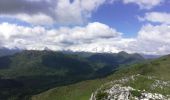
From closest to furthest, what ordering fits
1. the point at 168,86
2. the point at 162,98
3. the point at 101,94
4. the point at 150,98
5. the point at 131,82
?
the point at 150,98 → the point at 162,98 → the point at 101,94 → the point at 168,86 → the point at 131,82

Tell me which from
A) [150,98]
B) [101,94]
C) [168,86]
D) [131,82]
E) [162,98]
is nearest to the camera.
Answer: [150,98]

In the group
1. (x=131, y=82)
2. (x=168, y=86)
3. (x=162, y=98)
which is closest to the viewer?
(x=162, y=98)

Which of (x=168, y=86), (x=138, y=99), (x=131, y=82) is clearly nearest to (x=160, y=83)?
(x=168, y=86)

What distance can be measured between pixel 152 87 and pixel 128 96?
59680mm

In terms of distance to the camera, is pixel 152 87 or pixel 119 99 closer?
pixel 119 99

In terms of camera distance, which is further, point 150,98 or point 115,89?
point 115,89

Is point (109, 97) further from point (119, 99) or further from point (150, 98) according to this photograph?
point (150, 98)

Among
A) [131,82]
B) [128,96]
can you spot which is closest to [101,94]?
[128,96]

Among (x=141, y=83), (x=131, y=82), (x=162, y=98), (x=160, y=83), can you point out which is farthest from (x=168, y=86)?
A: (x=162, y=98)

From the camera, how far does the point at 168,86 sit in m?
171

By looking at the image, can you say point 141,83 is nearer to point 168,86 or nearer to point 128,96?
point 168,86

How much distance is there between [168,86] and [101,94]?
53.6 m

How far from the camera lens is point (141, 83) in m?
181

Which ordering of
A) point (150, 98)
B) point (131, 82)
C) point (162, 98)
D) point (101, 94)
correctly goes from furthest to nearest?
1. point (131, 82)
2. point (101, 94)
3. point (162, 98)
4. point (150, 98)
